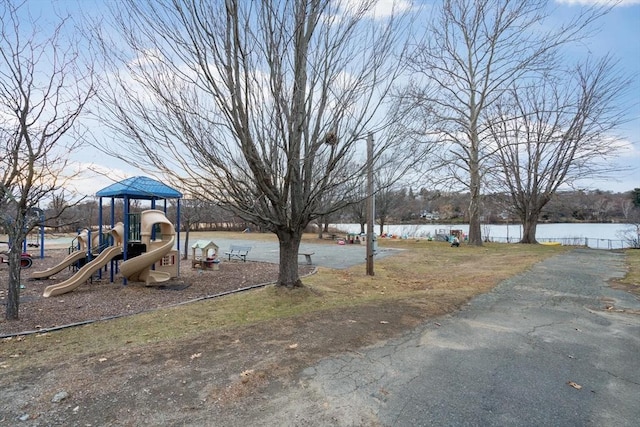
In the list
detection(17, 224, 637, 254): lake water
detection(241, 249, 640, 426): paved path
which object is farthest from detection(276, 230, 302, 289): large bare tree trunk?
detection(17, 224, 637, 254): lake water

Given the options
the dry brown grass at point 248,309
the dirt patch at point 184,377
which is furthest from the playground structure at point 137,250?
the dirt patch at point 184,377

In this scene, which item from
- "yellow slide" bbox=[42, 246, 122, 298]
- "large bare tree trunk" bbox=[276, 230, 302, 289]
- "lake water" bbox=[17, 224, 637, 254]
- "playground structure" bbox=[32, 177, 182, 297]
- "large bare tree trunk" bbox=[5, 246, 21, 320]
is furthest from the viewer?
"lake water" bbox=[17, 224, 637, 254]

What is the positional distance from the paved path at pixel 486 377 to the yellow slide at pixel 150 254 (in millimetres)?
6066

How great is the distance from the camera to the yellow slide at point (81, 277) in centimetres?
751

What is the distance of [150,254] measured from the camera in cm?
822

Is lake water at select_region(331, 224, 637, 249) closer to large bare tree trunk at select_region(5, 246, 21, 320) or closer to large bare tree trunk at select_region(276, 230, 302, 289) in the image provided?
large bare tree trunk at select_region(276, 230, 302, 289)

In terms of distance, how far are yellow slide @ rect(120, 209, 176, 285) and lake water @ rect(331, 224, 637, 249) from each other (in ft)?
75.8

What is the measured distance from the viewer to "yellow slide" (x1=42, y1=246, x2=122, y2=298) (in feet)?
24.7

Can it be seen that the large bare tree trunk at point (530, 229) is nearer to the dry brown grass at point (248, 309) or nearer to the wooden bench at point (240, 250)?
the dry brown grass at point (248, 309)

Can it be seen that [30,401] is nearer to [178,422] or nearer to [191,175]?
[178,422]

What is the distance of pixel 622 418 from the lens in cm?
261

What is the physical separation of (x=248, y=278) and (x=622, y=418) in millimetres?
8135

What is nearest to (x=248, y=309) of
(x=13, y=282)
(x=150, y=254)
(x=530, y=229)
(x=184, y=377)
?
(x=184, y=377)

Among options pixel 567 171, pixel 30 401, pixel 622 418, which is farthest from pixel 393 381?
pixel 567 171
